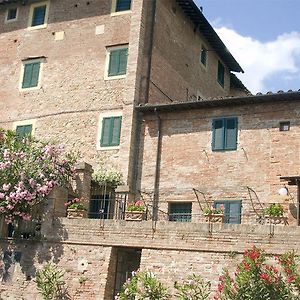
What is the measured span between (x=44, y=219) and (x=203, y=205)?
609 centimetres

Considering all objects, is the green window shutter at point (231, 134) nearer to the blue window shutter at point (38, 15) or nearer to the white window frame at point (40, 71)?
the white window frame at point (40, 71)

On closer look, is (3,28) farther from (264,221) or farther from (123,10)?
(264,221)

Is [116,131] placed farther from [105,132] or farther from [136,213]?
[136,213]

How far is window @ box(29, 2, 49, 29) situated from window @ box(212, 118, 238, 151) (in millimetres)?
10177

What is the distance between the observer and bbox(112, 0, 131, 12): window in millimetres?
24453

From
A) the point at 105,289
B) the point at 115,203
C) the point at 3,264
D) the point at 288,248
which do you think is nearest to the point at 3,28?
the point at 115,203

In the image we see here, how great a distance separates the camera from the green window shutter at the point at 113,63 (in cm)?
2370

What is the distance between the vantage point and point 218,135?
21.4 meters

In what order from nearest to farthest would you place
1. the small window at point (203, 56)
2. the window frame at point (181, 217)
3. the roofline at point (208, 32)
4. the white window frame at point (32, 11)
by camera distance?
the window frame at point (181, 217) < the white window frame at point (32, 11) < the roofline at point (208, 32) < the small window at point (203, 56)

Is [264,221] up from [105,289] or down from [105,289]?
up

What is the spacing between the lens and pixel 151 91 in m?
23.8

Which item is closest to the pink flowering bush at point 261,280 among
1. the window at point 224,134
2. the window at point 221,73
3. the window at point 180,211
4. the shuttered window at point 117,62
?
the window at point 180,211

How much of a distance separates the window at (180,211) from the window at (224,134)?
8.11 feet

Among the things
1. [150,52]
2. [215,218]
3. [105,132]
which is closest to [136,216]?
[215,218]
